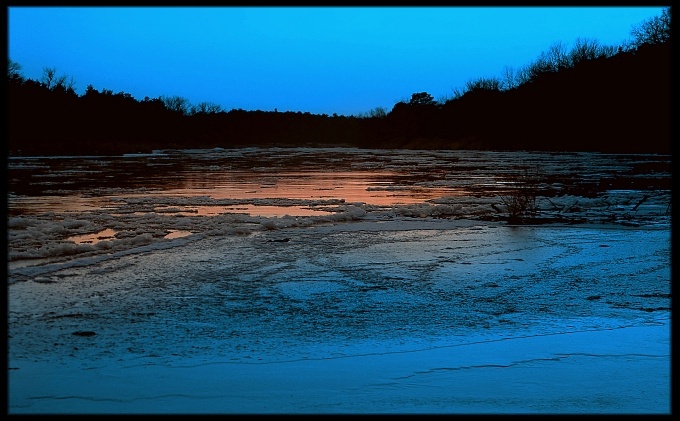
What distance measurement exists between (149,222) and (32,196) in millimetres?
6365

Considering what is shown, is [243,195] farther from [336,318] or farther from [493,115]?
[493,115]

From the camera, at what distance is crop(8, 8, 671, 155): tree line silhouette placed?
6197 centimetres

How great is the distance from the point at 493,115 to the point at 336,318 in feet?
290

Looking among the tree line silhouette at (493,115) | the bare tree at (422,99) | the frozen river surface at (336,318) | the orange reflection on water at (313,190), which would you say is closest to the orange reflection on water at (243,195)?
the orange reflection on water at (313,190)

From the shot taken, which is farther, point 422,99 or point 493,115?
point 422,99

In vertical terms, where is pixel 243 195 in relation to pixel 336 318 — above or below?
above

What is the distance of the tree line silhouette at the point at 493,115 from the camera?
6197 centimetres

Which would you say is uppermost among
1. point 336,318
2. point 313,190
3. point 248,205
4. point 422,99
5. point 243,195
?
point 422,99

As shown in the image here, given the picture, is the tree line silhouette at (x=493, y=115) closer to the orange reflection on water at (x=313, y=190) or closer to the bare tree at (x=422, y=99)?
the bare tree at (x=422, y=99)

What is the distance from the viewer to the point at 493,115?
9094cm

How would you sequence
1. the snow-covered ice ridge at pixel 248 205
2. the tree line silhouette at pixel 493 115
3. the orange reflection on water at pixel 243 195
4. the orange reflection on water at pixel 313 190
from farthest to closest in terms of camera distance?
the tree line silhouette at pixel 493 115 → the orange reflection on water at pixel 313 190 → the orange reflection on water at pixel 243 195 → the snow-covered ice ridge at pixel 248 205

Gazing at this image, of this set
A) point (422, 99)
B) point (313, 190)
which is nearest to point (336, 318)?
point (313, 190)

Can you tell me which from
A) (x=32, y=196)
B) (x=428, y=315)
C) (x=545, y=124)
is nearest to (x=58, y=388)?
(x=428, y=315)

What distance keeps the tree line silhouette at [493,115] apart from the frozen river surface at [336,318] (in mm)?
31581
